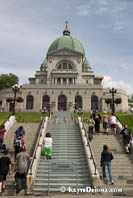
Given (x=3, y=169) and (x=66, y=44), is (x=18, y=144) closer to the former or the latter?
(x=3, y=169)

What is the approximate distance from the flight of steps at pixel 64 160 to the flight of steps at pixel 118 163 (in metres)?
1.02

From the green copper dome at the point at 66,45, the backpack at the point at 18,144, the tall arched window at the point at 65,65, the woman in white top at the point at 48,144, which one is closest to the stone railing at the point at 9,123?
the backpack at the point at 18,144

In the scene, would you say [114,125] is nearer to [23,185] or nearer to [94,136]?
[94,136]

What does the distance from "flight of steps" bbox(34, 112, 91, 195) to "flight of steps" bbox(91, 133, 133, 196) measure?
102 cm

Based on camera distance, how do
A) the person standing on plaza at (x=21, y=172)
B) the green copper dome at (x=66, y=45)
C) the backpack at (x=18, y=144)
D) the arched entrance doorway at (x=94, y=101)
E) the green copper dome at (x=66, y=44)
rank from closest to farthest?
the person standing on plaza at (x=21, y=172)
the backpack at (x=18, y=144)
the arched entrance doorway at (x=94, y=101)
the green copper dome at (x=66, y=45)
the green copper dome at (x=66, y=44)

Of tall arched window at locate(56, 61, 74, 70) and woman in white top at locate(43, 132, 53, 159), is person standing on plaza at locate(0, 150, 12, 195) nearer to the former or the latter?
woman in white top at locate(43, 132, 53, 159)

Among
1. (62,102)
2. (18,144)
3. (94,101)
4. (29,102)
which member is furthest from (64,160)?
(29,102)

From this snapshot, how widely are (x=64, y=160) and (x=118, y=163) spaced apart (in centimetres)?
334

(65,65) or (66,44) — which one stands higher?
(66,44)

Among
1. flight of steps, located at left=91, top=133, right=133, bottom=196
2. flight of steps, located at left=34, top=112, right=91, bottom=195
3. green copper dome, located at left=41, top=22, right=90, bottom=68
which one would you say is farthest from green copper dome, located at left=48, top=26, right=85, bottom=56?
flight of steps, located at left=91, top=133, right=133, bottom=196

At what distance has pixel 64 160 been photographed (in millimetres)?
10945

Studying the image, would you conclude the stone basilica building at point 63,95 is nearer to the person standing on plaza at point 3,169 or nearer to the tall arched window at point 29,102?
the tall arched window at point 29,102

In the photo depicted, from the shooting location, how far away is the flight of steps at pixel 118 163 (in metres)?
8.86

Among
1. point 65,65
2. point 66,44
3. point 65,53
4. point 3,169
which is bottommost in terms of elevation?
point 3,169
